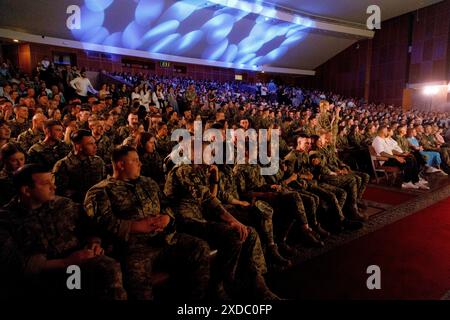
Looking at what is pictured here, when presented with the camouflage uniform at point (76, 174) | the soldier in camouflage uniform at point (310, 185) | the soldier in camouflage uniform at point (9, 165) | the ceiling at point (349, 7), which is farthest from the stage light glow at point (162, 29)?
the soldier in camouflage uniform at point (9, 165)

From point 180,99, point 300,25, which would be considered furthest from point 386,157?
point 300,25

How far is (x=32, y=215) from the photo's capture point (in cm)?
174

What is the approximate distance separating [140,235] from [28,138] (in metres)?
2.37

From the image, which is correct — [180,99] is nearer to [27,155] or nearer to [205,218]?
[27,155]

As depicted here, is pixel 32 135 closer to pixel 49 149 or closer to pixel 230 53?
pixel 49 149

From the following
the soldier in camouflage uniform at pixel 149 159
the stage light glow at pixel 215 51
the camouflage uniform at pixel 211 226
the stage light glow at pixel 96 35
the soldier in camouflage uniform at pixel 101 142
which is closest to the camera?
the camouflage uniform at pixel 211 226

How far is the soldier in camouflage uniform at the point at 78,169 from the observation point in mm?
2600

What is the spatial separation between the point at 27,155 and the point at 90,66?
Answer: 1027 cm

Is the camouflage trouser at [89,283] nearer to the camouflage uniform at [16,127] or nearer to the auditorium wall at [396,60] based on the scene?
the camouflage uniform at [16,127]

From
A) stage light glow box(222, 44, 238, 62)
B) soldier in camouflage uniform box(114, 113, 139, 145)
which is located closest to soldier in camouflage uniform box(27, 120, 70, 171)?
soldier in camouflage uniform box(114, 113, 139, 145)

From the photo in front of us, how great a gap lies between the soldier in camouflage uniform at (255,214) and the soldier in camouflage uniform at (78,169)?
1.09m

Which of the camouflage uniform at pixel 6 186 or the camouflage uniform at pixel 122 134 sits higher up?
the camouflage uniform at pixel 122 134

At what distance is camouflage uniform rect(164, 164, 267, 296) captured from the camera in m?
2.23

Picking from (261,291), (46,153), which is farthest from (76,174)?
(261,291)
